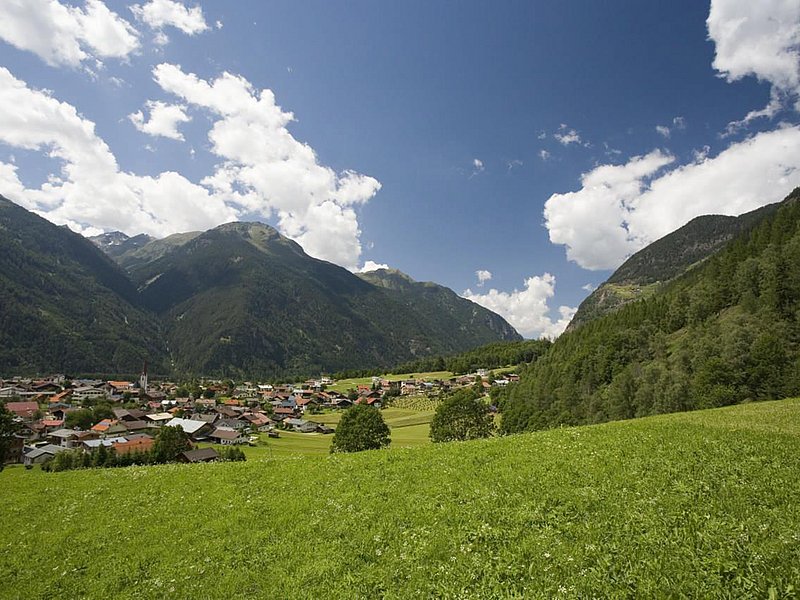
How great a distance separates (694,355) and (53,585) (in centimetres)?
8981

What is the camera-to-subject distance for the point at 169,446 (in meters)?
81.2

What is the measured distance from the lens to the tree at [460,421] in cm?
7769

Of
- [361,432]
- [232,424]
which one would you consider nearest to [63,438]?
[232,424]

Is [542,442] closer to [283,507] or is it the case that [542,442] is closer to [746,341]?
[283,507]

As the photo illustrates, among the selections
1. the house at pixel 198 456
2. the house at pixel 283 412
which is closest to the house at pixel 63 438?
the house at pixel 198 456

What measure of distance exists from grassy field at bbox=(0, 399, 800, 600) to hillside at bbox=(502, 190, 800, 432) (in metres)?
45.1

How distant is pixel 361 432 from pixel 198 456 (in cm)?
3675

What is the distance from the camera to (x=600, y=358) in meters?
116

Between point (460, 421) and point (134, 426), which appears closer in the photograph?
point (460, 421)

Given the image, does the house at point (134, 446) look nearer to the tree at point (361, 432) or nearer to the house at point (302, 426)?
the tree at point (361, 432)

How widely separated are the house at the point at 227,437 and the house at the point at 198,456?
3304cm

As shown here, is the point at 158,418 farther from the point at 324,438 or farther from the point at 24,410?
the point at 324,438

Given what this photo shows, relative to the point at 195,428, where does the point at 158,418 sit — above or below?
below

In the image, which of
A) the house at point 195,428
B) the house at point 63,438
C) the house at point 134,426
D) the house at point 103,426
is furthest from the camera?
the house at point 134,426
